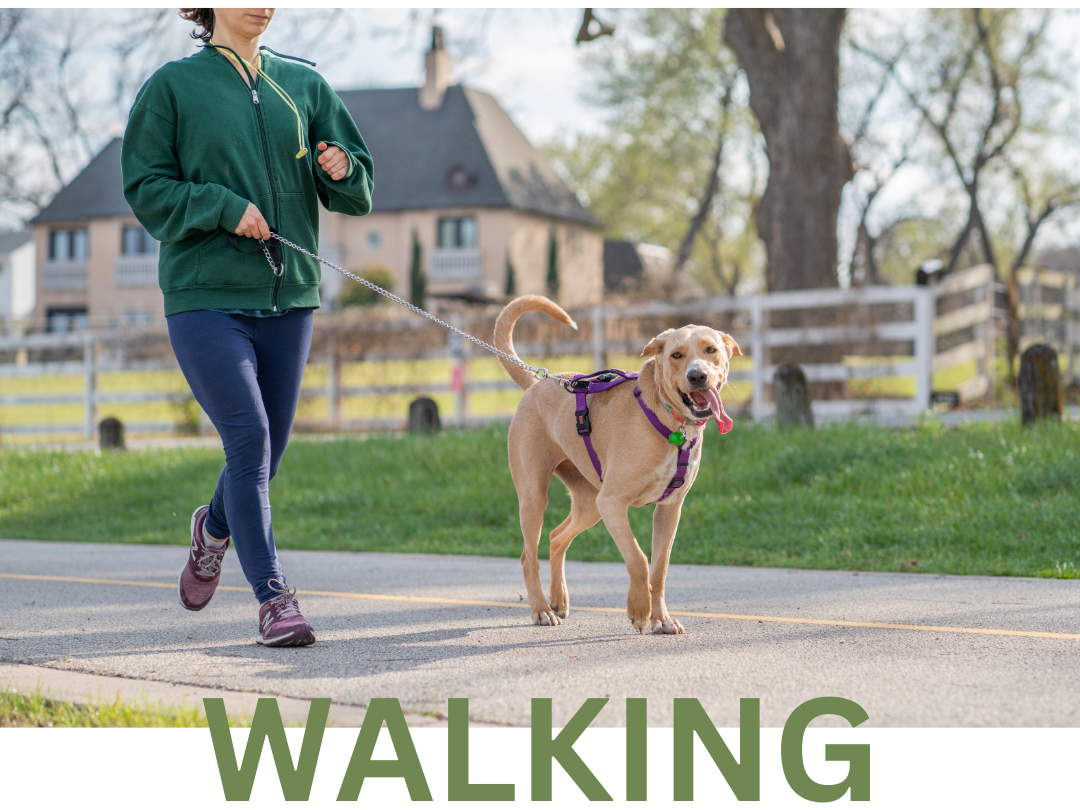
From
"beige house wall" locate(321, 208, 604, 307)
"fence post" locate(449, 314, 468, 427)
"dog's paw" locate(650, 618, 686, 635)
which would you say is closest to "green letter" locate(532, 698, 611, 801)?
"dog's paw" locate(650, 618, 686, 635)

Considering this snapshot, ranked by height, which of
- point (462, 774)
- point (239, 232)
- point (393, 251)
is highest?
point (393, 251)

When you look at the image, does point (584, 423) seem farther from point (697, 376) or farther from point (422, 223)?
point (422, 223)

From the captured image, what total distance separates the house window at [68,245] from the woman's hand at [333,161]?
49594 mm

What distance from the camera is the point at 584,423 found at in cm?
478

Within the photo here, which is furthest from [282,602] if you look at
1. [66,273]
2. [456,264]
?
[66,273]

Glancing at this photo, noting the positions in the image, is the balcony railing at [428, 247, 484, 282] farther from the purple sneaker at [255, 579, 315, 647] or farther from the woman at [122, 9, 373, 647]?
the purple sneaker at [255, 579, 315, 647]

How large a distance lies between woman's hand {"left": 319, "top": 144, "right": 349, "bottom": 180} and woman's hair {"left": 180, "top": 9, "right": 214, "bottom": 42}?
2.49 feet

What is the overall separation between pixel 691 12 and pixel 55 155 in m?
25.3

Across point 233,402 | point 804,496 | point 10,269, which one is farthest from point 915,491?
point 10,269

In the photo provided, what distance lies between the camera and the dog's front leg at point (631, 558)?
176 inches

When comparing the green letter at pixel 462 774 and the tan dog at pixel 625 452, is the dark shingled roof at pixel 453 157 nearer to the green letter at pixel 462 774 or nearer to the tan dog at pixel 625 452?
the tan dog at pixel 625 452

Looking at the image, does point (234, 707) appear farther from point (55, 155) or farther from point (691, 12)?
point (55, 155)

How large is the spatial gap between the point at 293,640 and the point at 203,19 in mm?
2680

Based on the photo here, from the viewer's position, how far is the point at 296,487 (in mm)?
11125
